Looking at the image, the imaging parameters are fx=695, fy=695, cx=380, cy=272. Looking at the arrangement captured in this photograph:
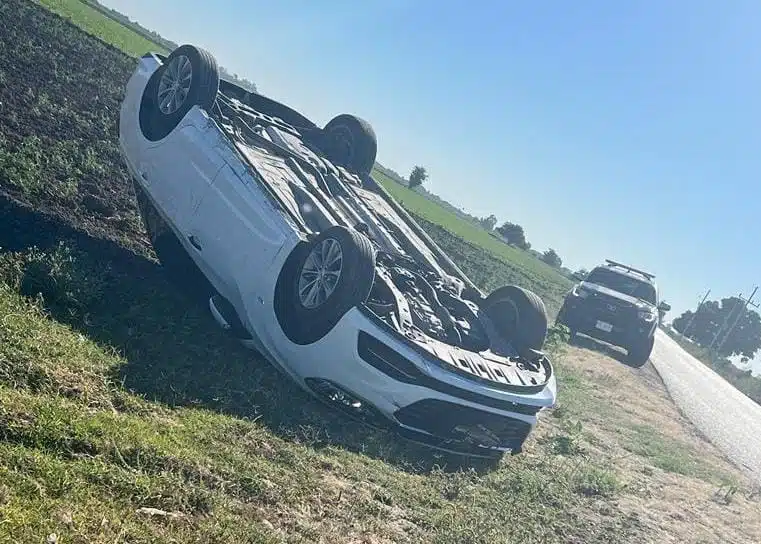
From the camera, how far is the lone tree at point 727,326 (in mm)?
68938

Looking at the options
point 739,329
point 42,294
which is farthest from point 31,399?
point 739,329

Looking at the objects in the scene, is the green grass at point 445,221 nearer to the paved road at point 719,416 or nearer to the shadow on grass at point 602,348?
the shadow on grass at point 602,348

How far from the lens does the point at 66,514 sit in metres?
2.55

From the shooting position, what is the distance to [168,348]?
4734 mm

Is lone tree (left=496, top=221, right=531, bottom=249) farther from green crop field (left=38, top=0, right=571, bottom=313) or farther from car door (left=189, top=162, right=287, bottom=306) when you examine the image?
car door (left=189, top=162, right=287, bottom=306)

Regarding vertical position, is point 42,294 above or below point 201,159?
below

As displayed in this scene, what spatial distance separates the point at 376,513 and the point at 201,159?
3.49m

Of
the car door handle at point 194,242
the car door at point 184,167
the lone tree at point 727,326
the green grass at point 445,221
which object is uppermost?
the lone tree at point 727,326

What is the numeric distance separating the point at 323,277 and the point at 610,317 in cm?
1037

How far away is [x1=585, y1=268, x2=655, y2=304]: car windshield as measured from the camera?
14961 millimetres

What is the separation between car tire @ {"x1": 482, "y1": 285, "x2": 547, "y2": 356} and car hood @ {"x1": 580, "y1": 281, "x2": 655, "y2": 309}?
8302mm

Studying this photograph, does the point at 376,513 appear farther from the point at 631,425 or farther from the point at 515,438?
the point at 631,425

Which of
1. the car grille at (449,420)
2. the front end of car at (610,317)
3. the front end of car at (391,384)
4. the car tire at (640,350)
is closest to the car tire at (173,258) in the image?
the front end of car at (391,384)

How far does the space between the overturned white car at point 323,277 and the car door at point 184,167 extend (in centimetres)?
2
